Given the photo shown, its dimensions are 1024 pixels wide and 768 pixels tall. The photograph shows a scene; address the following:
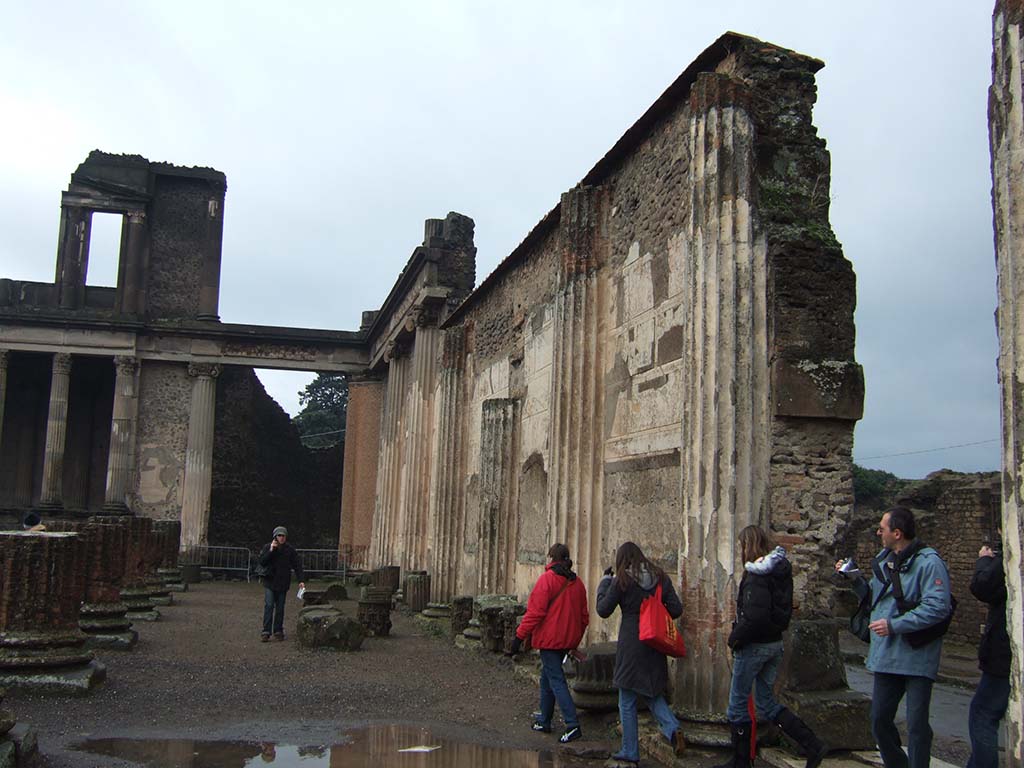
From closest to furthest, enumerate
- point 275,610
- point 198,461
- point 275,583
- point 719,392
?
point 719,392
point 275,583
point 275,610
point 198,461

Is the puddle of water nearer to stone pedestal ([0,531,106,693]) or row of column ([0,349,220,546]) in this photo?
stone pedestal ([0,531,106,693])

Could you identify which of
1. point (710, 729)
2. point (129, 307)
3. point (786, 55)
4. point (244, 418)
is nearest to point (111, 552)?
point (710, 729)

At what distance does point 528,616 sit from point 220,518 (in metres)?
25.4

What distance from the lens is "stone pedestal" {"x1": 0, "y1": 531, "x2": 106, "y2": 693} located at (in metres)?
8.07

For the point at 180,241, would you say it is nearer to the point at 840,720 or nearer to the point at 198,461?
the point at 198,461

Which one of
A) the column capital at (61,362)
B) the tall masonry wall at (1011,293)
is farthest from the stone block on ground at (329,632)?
the column capital at (61,362)

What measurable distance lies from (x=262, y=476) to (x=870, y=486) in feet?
65.3

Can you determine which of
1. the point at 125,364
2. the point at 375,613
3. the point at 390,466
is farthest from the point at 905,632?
the point at 125,364

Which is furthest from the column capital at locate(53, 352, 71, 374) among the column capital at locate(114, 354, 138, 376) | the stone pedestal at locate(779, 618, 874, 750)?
the stone pedestal at locate(779, 618, 874, 750)

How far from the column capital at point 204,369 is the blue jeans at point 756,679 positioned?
80.7 ft

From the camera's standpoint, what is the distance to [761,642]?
5.68 meters

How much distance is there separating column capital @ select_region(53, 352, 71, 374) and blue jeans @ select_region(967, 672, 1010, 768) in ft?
88.2

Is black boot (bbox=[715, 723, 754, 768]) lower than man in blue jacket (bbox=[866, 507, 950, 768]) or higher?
lower

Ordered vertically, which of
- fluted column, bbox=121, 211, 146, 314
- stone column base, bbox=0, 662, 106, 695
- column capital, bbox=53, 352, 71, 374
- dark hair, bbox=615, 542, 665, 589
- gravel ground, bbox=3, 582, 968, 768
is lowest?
gravel ground, bbox=3, 582, 968, 768
